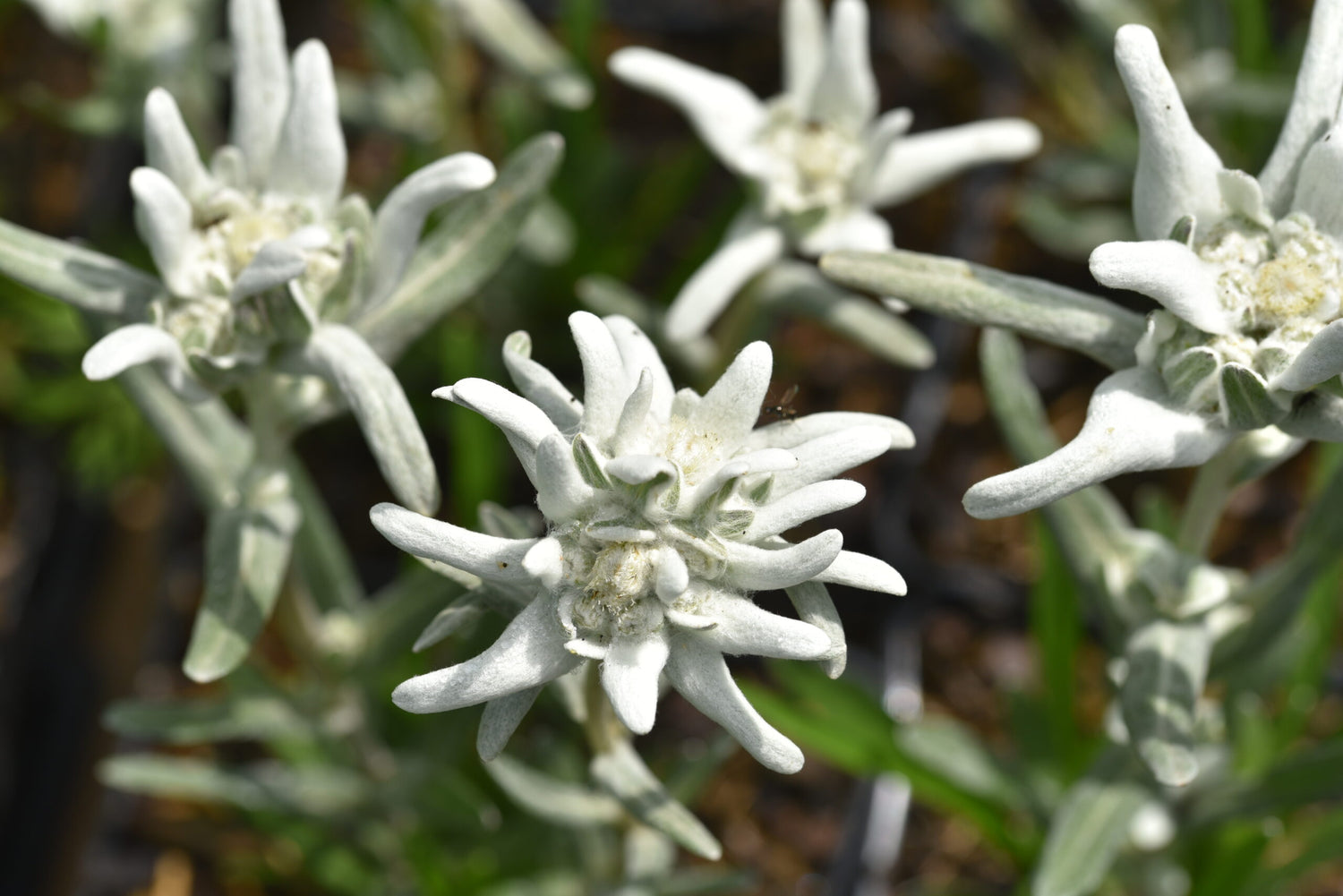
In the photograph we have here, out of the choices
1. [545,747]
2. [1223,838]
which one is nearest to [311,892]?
[545,747]

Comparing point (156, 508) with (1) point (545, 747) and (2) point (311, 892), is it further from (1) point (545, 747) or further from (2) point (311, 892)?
(1) point (545, 747)

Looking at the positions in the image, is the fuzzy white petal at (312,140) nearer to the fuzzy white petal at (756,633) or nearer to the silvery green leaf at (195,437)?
the silvery green leaf at (195,437)

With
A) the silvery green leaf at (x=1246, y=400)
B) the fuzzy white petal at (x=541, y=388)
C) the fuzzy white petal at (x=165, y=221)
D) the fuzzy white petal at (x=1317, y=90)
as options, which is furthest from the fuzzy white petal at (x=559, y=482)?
the fuzzy white petal at (x=1317, y=90)

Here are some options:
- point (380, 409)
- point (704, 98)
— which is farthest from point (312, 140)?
point (704, 98)

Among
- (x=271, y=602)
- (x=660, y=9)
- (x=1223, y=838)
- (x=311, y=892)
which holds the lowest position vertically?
(x=311, y=892)

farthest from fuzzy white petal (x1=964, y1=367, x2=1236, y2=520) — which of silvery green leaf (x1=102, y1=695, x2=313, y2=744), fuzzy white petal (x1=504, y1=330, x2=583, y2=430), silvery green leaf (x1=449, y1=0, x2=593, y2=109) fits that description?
silvery green leaf (x1=449, y1=0, x2=593, y2=109)

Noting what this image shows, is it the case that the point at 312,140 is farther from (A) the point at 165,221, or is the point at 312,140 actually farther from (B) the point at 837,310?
(B) the point at 837,310
